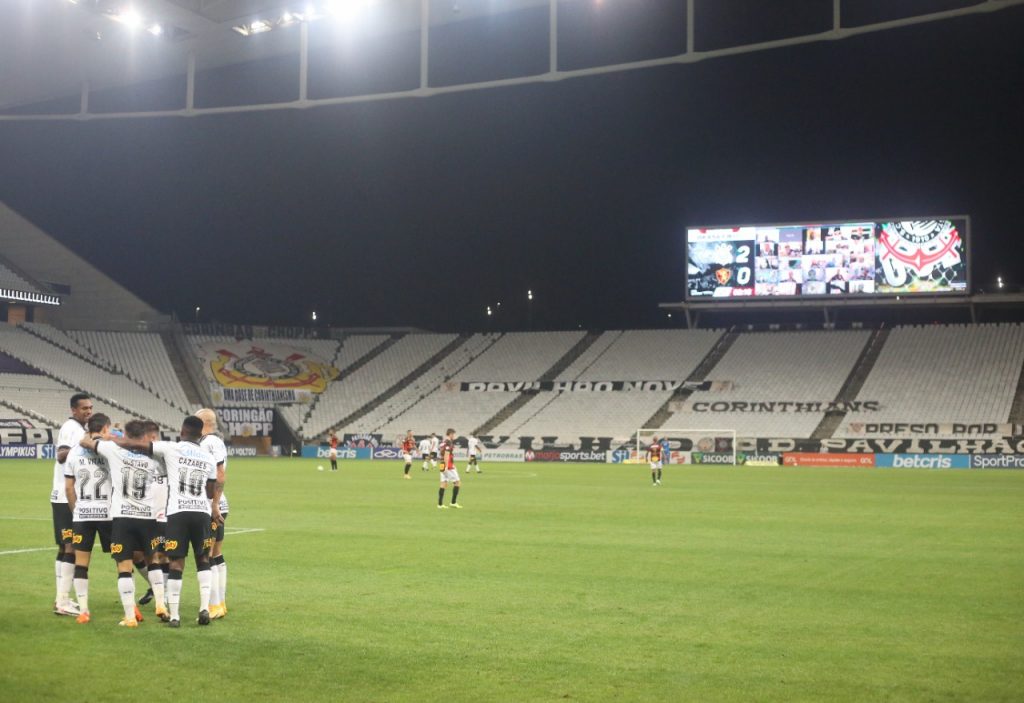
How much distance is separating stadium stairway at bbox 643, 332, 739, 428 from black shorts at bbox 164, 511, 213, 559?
5861 cm

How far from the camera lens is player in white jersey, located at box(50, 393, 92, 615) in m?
11.4

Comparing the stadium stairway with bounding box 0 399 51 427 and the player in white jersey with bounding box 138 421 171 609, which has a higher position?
A: the stadium stairway with bounding box 0 399 51 427

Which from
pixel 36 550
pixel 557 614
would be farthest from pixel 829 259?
pixel 557 614

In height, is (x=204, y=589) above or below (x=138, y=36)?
below

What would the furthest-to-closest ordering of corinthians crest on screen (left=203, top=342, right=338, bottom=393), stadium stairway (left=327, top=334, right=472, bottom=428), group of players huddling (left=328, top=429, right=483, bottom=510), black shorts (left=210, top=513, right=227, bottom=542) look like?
corinthians crest on screen (left=203, top=342, right=338, bottom=393) → stadium stairway (left=327, top=334, right=472, bottom=428) → group of players huddling (left=328, top=429, right=483, bottom=510) → black shorts (left=210, top=513, right=227, bottom=542)

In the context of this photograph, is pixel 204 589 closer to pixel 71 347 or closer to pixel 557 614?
pixel 557 614

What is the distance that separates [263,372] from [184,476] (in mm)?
71202

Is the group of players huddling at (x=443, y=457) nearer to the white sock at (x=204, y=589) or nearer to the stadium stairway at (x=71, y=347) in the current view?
the white sock at (x=204, y=589)

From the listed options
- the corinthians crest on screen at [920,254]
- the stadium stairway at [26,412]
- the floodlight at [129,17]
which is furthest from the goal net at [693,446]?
the floodlight at [129,17]

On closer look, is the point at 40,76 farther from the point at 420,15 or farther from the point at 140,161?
the point at 140,161

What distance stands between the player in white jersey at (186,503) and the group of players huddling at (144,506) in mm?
10

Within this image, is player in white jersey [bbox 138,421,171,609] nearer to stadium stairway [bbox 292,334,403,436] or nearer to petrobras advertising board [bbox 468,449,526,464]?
petrobras advertising board [bbox 468,449,526,464]

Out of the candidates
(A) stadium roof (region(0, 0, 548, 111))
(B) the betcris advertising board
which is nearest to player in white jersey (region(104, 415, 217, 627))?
(A) stadium roof (region(0, 0, 548, 111))

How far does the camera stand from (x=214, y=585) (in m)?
11.5
